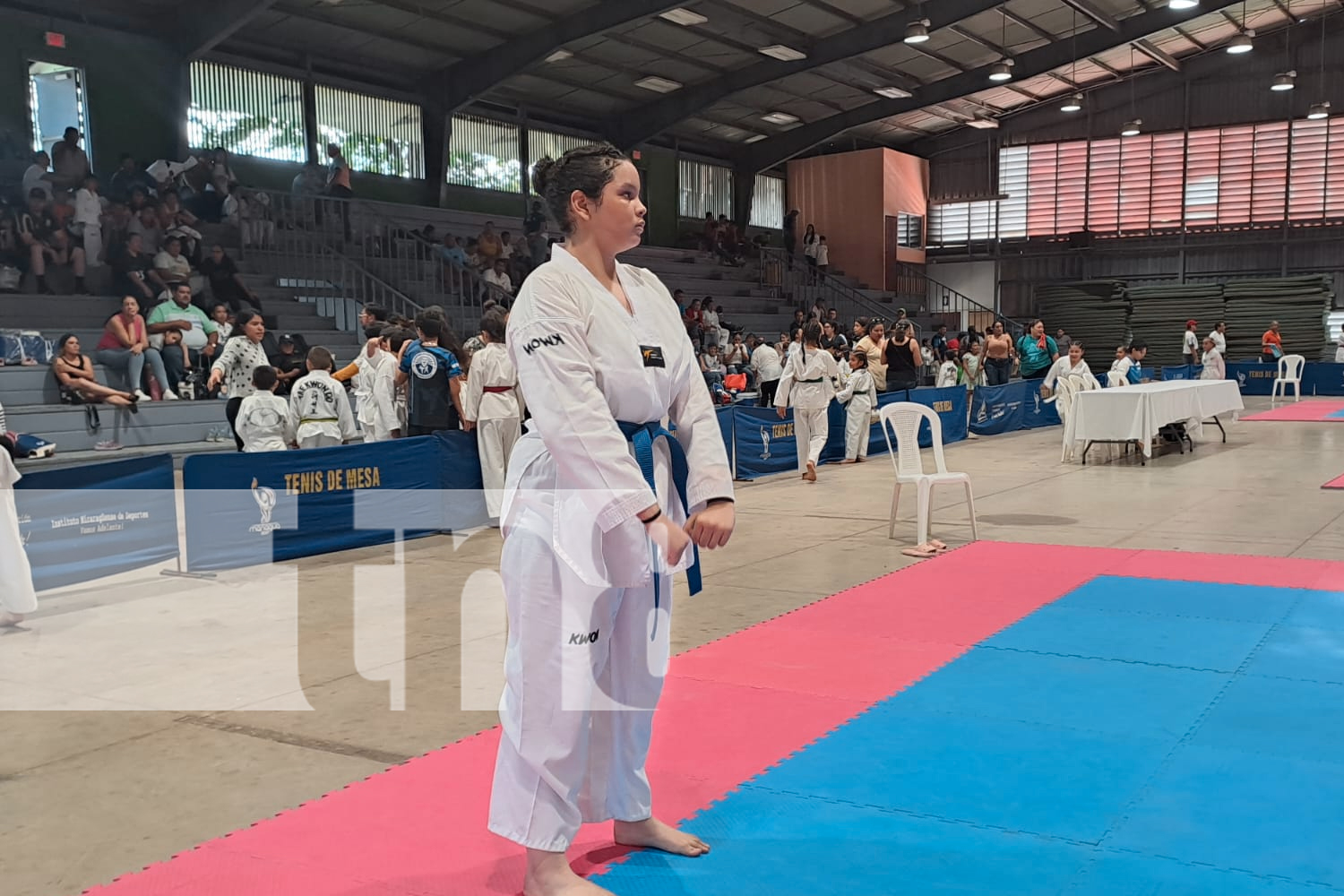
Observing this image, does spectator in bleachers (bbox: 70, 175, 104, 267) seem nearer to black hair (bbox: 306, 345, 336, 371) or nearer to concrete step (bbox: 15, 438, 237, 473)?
concrete step (bbox: 15, 438, 237, 473)

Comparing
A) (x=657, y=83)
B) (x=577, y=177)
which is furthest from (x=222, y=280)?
(x=577, y=177)

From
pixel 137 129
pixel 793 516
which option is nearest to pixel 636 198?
pixel 793 516

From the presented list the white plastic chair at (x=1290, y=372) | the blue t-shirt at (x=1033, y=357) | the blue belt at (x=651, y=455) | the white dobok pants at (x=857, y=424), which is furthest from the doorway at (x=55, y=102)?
the white plastic chair at (x=1290, y=372)

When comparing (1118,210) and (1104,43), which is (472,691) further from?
(1118,210)

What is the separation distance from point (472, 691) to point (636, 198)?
246 centimetres

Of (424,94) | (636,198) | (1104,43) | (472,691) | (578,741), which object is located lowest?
(472,691)

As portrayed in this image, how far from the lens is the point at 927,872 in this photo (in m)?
2.68

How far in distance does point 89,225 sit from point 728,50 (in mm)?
11819

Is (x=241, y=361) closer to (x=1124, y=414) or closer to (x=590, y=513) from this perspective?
(x=590, y=513)

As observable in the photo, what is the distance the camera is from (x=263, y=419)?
745cm

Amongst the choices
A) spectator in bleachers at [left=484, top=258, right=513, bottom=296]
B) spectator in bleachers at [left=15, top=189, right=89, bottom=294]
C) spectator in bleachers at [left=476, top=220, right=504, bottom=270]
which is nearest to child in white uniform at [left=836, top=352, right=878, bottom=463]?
spectator in bleachers at [left=484, top=258, right=513, bottom=296]

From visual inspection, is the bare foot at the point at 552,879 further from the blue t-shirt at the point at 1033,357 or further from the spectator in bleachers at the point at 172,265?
the blue t-shirt at the point at 1033,357

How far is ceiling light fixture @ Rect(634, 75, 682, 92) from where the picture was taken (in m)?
21.2

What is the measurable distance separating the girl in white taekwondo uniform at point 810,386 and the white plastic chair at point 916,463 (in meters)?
3.44
